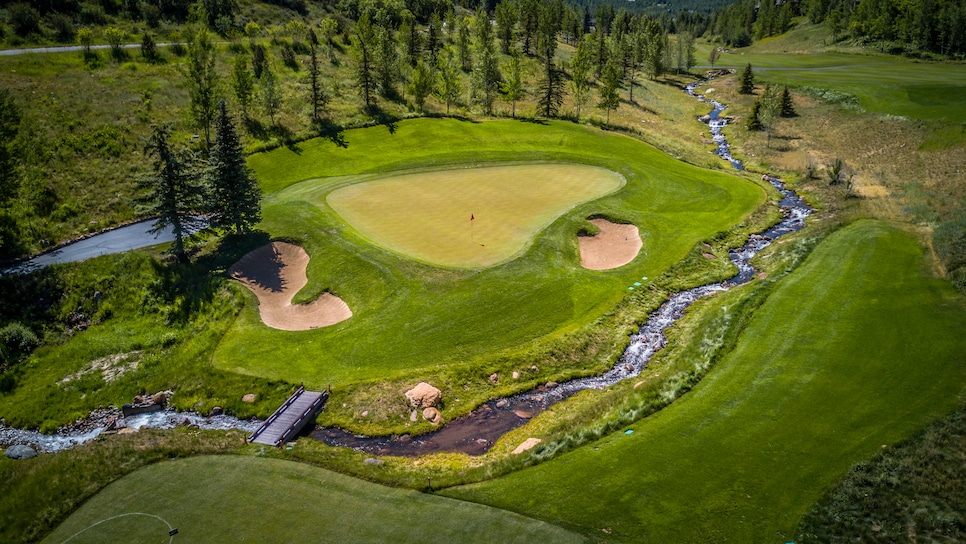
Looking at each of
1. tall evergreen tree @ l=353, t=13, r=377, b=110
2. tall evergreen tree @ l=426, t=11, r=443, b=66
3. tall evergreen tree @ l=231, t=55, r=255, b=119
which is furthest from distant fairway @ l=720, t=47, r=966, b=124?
tall evergreen tree @ l=231, t=55, r=255, b=119

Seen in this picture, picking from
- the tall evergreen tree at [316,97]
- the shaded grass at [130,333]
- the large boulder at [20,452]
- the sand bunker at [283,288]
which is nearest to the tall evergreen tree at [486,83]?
the tall evergreen tree at [316,97]

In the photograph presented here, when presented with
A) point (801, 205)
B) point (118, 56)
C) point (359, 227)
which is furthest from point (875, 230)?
point (118, 56)

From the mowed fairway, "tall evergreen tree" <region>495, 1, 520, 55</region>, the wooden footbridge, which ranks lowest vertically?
the wooden footbridge

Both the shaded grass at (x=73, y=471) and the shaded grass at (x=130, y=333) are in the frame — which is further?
the shaded grass at (x=130, y=333)

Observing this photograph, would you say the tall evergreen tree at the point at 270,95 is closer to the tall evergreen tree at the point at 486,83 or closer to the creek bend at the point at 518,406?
the tall evergreen tree at the point at 486,83

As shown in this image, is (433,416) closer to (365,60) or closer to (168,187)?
(168,187)

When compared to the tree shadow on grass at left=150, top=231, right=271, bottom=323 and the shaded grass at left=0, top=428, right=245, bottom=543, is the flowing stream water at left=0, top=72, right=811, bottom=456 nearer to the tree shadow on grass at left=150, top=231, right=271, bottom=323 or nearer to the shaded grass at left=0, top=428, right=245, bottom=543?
the shaded grass at left=0, top=428, right=245, bottom=543
